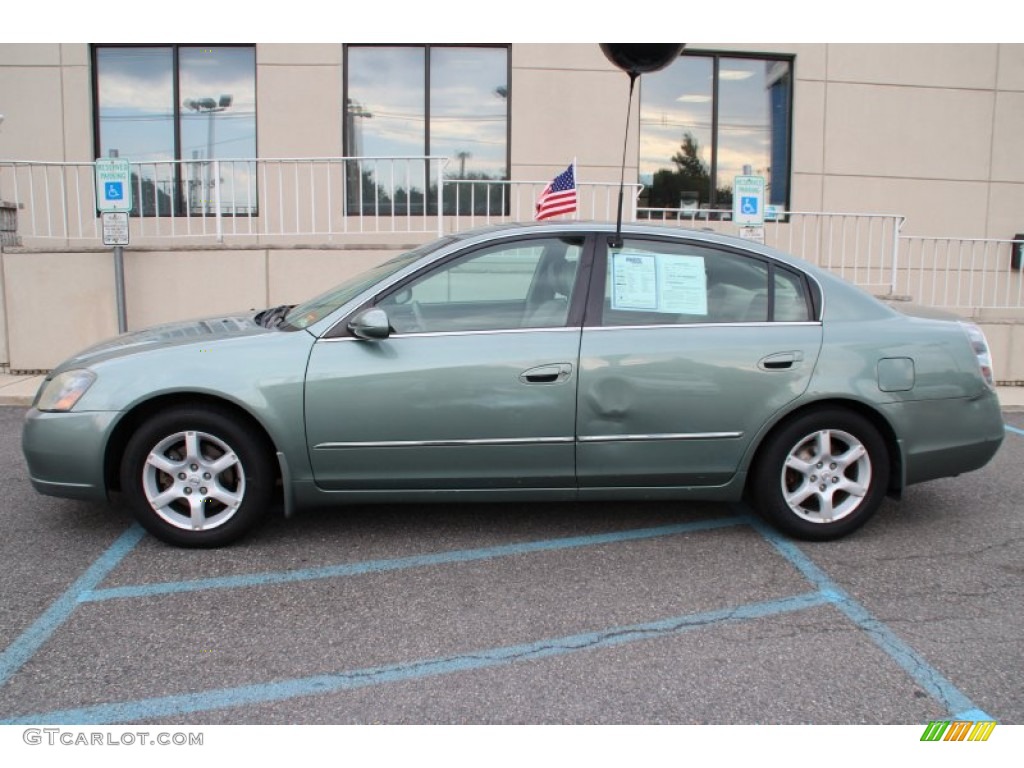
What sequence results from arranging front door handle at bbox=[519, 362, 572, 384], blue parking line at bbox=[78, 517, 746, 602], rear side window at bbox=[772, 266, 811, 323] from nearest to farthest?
blue parking line at bbox=[78, 517, 746, 602] < front door handle at bbox=[519, 362, 572, 384] < rear side window at bbox=[772, 266, 811, 323]

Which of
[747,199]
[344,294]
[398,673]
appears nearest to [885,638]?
[398,673]

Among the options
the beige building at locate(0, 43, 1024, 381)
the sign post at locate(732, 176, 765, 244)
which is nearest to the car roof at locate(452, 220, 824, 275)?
the sign post at locate(732, 176, 765, 244)

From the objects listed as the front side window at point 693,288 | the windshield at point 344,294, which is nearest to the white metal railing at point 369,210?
the windshield at point 344,294

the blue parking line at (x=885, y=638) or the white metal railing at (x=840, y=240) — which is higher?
the white metal railing at (x=840, y=240)

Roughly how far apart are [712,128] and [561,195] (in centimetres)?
403

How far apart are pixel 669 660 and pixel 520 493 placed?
1.31 meters

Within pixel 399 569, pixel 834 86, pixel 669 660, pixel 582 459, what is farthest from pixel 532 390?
pixel 834 86

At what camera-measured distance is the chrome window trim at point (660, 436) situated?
13.6ft

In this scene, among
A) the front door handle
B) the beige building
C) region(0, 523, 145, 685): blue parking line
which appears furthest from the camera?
the beige building

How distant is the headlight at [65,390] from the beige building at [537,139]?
5.96m

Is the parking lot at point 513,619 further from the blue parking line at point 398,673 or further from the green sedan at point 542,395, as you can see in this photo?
the green sedan at point 542,395

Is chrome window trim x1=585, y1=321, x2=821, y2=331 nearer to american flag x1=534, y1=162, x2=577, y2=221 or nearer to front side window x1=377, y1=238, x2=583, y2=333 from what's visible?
front side window x1=377, y1=238, x2=583, y2=333

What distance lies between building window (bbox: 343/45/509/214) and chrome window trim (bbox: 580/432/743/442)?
742cm

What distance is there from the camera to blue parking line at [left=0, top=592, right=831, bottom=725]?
109 inches
